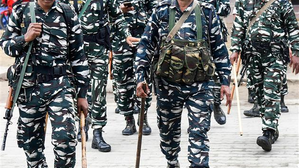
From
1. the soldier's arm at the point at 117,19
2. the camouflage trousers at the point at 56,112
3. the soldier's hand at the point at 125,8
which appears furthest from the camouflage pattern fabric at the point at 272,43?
the camouflage trousers at the point at 56,112

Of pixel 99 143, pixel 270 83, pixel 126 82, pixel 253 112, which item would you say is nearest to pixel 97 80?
pixel 99 143

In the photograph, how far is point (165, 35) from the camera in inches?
269

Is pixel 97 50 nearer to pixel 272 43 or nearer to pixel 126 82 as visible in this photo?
pixel 126 82

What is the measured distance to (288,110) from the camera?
1207 centimetres

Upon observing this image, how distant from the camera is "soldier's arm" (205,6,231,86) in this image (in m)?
6.85

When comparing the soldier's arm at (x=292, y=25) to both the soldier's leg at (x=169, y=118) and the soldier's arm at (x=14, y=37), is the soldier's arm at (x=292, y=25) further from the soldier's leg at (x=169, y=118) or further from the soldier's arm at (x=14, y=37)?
the soldier's arm at (x=14, y=37)

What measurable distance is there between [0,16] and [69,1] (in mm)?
13964

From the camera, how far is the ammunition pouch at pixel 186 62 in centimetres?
671

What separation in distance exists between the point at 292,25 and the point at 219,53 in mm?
2320

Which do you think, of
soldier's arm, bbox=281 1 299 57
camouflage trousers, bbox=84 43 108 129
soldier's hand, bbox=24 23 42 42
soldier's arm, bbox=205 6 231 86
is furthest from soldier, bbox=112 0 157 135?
soldier's hand, bbox=24 23 42 42

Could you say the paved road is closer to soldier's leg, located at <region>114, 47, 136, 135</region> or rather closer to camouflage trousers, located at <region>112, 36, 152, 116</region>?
soldier's leg, located at <region>114, 47, 136, 135</region>

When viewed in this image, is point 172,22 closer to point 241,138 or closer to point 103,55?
point 103,55

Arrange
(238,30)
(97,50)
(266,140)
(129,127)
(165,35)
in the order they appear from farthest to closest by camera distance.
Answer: (129,127) → (238,30) → (97,50) → (266,140) → (165,35)

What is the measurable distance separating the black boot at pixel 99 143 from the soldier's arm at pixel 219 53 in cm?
267
